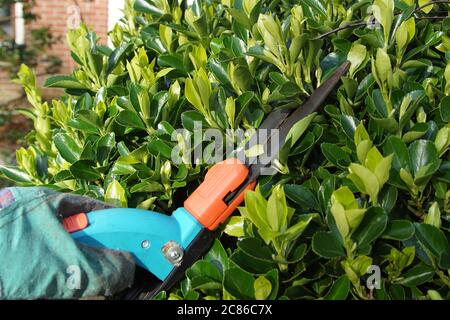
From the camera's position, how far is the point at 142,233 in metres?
1.57

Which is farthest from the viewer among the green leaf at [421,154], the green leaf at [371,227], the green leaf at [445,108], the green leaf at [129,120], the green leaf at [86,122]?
the green leaf at [86,122]

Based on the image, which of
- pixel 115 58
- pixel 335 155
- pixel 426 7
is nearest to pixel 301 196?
pixel 335 155

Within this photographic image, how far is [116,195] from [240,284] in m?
0.54

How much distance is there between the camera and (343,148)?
163 cm

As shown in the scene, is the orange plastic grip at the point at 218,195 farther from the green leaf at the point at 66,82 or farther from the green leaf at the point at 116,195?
the green leaf at the point at 66,82

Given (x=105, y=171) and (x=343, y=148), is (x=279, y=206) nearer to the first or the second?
(x=343, y=148)

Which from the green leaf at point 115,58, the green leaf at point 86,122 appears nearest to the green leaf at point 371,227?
the green leaf at point 86,122

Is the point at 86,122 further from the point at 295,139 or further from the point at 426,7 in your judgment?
the point at 426,7

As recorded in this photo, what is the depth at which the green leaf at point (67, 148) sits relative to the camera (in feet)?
6.68

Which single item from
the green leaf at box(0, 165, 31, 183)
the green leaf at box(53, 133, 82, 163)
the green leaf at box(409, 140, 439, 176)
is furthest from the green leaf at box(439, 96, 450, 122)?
the green leaf at box(0, 165, 31, 183)

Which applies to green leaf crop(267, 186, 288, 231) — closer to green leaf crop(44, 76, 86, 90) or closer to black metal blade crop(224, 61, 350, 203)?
black metal blade crop(224, 61, 350, 203)

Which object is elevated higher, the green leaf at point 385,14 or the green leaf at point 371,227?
the green leaf at point 385,14
